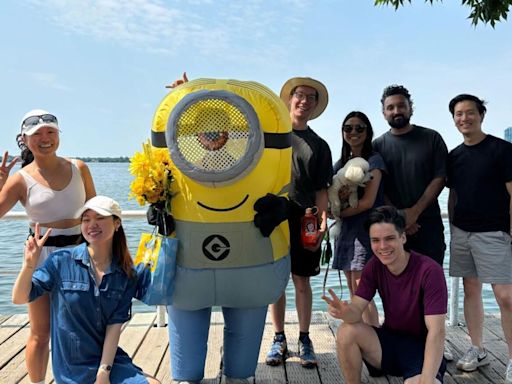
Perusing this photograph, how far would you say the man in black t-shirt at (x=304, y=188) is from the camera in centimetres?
277

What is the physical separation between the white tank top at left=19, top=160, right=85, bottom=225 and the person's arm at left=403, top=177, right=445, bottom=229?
1.78 meters

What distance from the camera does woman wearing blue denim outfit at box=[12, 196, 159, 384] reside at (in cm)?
210

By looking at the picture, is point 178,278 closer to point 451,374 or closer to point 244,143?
point 244,143

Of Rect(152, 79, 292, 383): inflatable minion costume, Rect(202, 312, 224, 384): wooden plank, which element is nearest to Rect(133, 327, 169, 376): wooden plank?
Rect(202, 312, 224, 384): wooden plank

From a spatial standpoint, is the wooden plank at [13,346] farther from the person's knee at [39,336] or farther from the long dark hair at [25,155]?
the long dark hair at [25,155]

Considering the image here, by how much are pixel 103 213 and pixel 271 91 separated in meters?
0.98

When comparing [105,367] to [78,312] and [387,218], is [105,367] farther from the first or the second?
[387,218]

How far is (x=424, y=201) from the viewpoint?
9.32 feet

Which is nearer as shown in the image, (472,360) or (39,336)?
(39,336)

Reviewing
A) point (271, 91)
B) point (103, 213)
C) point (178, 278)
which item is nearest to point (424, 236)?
point (271, 91)

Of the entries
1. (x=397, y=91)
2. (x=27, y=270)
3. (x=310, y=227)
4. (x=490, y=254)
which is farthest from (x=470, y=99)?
(x=27, y=270)

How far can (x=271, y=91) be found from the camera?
2443 millimetres

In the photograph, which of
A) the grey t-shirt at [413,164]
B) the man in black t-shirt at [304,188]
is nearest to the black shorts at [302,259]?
the man in black t-shirt at [304,188]

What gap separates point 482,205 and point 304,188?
3.21ft
